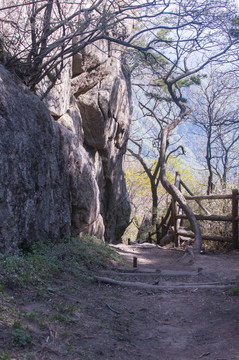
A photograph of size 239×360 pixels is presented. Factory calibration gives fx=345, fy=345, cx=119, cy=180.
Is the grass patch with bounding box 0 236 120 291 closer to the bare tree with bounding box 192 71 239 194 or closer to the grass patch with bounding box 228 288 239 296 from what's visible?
the grass patch with bounding box 228 288 239 296

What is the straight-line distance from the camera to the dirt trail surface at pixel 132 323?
9.48 feet

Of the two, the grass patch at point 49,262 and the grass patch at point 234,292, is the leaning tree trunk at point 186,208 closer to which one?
the grass patch at point 49,262

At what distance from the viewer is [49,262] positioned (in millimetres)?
5293

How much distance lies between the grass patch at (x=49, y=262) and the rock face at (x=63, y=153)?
1.08 ft

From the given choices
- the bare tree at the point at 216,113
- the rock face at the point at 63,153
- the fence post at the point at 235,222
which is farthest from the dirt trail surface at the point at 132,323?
the bare tree at the point at 216,113

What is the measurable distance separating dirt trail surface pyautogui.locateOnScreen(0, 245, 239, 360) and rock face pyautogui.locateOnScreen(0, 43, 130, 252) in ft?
5.16

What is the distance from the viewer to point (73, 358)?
2611mm

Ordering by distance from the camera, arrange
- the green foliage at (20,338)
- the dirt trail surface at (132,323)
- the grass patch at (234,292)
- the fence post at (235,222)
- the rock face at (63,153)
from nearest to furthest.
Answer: the green foliage at (20,338) < the dirt trail surface at (132,323) < the grass patch at (234,292) < the rock face at (63,153) < the fence post at (235,222)

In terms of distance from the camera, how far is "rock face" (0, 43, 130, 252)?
5551 millimetres

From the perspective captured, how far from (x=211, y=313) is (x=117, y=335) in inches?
53.8

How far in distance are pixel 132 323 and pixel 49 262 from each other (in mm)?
1922

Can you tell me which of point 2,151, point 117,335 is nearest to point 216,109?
point 2,151

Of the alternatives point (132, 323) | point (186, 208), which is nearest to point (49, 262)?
point (132, 323)

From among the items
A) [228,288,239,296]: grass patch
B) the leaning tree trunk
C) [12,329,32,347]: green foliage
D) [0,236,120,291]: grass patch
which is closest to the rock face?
[0,236,120,291]: grass patch
